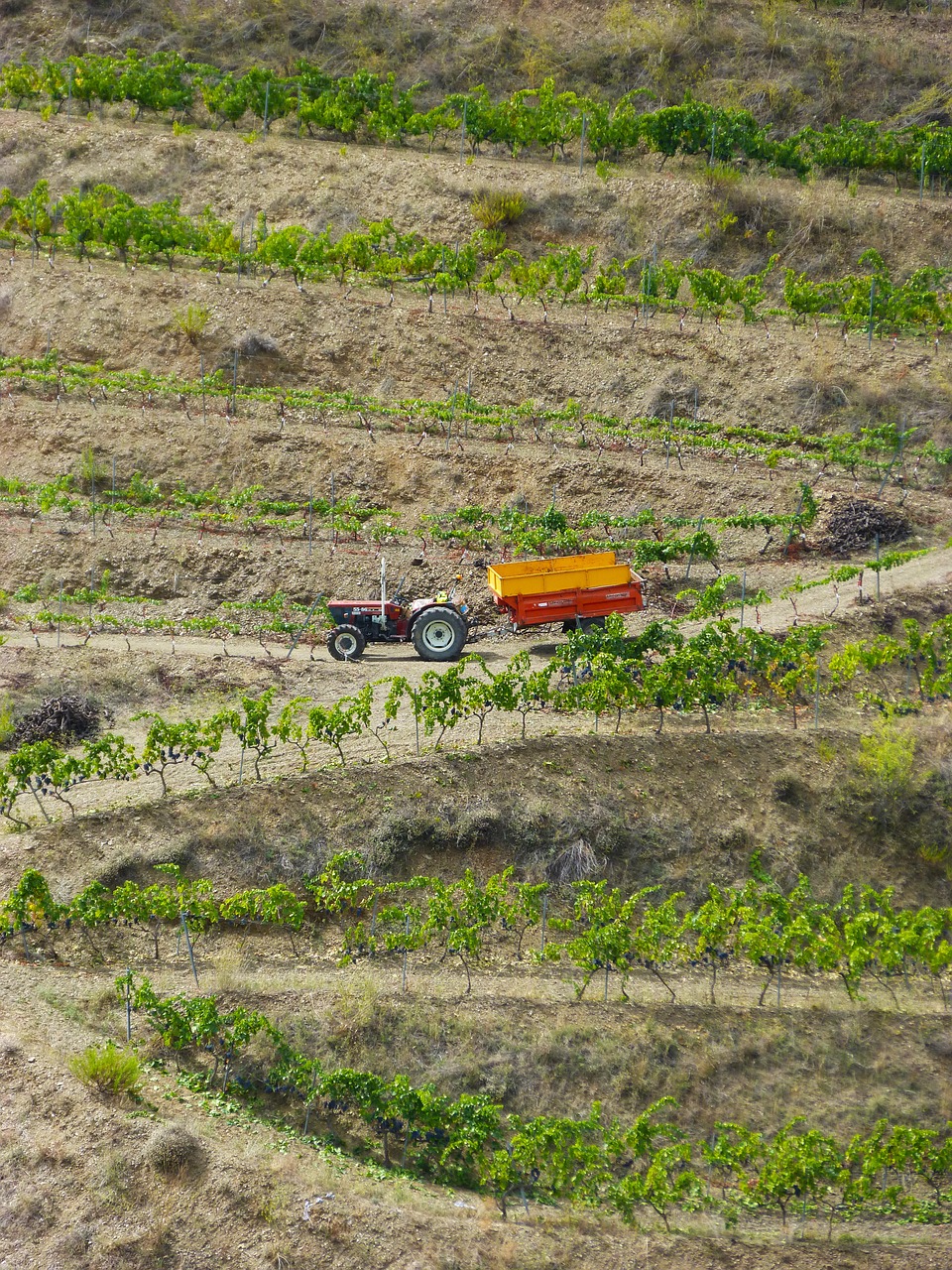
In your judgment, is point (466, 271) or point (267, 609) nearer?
point (267, 609)

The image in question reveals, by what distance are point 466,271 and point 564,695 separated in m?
15.3

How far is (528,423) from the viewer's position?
93.7 feet

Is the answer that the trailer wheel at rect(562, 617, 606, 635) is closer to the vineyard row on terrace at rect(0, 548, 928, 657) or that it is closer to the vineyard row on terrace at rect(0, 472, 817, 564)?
the vineyard row on terrace at rect(0, 548, 928, 657)

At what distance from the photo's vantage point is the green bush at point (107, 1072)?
14227mm

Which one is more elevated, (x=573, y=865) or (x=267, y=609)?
(x=267, y=609)

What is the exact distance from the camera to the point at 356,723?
18.8 meters

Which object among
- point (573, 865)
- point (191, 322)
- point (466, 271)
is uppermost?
point (466, 271)

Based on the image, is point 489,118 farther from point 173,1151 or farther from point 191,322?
point 173,1151

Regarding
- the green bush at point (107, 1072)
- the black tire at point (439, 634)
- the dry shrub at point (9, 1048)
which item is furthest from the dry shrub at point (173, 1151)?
the black tire at point (439, 634)

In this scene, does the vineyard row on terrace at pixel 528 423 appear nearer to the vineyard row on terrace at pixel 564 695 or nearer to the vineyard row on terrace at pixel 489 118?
the vineyard row on terrace at pixel 564 695

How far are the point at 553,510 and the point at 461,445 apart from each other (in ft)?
9.88

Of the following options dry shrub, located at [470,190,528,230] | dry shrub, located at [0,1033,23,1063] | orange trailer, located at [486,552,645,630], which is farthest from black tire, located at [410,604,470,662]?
dry shrub, located at [470,190,528,230]

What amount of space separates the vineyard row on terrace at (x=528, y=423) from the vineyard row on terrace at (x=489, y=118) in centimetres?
1214

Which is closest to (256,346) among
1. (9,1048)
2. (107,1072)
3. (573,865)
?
(573,865)
